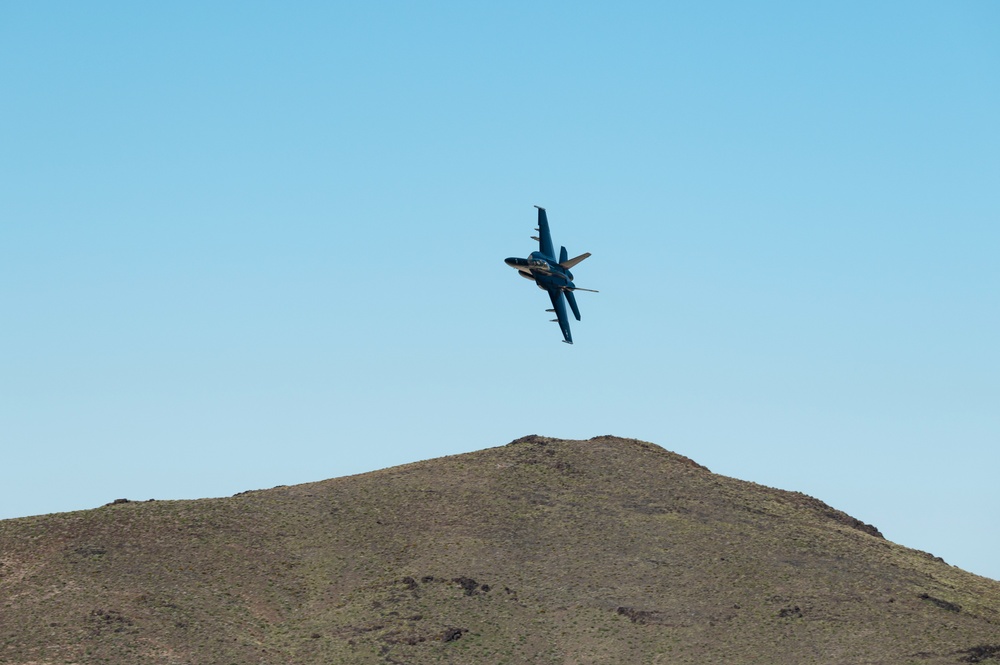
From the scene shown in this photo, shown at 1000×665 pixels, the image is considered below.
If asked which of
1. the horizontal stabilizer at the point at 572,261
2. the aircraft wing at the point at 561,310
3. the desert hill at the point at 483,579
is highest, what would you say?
the horizontal stabilizer at the point at 572,261

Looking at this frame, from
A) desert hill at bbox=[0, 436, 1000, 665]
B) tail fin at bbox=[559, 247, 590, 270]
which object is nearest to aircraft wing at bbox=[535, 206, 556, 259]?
tail fin at bbox=[559, 247, 590, 270]

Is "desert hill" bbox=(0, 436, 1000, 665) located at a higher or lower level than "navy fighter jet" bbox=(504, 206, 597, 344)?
lower

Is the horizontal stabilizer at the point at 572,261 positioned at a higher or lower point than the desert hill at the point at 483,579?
higher

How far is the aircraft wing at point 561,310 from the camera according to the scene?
87500 millimetres

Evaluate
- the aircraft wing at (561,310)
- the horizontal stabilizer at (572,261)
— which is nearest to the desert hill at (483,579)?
the aircraft wing at (561,310)

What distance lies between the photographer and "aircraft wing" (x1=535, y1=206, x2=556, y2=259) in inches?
3696

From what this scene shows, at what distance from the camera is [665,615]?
9081cm

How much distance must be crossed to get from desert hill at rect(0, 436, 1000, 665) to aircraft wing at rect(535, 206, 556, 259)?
22357 millimetres

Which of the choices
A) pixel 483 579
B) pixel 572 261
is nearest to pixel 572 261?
pixel 572 261

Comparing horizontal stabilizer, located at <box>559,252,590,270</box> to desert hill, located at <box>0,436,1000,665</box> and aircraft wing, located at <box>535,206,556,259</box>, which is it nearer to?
aircraft wing, located at <box>535,206,556,259</box>

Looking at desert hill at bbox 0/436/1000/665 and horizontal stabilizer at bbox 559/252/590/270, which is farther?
horizontal stabilizer at bbox 559/252/590/270

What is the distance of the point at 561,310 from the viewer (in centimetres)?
8794

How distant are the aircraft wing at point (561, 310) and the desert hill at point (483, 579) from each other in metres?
19.3

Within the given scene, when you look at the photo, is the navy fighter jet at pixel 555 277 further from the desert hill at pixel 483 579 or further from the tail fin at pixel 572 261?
the desert hill at pixel 483 579
